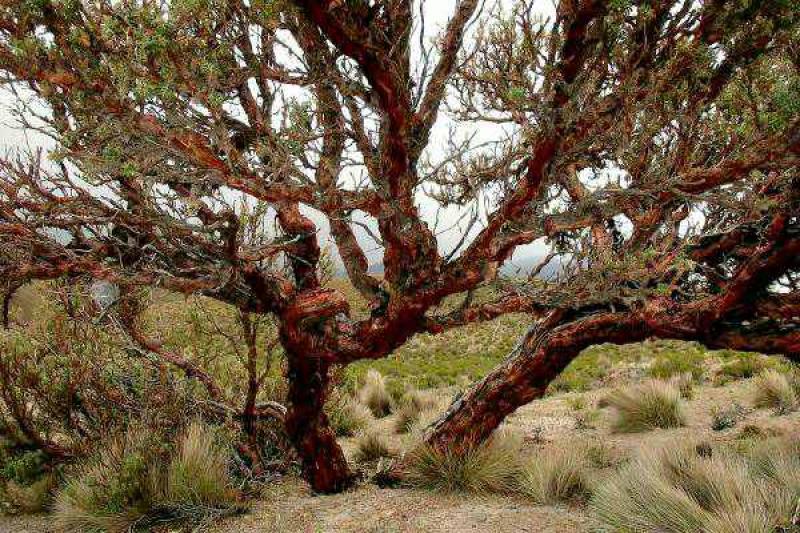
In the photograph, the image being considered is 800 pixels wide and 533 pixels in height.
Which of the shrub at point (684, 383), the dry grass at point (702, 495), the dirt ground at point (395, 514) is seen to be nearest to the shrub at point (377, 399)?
the shrub at point (684, 383)

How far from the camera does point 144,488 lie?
568 centimetres

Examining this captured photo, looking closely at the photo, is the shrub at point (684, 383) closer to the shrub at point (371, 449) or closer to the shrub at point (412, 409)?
the shrub at point (412, 409)

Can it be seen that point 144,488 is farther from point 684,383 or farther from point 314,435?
point 684,383

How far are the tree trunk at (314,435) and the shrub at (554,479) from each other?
2.04 meters

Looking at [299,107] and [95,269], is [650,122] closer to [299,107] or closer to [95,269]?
[299,107]

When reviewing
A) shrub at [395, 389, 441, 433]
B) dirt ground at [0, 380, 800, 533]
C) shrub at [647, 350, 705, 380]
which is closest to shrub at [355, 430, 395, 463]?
dirt ground at [0, 380, 800, 533]

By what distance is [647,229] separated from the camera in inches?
242

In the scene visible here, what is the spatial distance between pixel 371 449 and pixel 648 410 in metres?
4.30

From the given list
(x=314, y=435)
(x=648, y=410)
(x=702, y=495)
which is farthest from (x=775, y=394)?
(x=314, y=435)

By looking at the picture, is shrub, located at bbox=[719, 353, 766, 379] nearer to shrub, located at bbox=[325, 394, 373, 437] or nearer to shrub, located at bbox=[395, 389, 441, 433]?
shrub, located at bbox=[395, 389, 441, 433]

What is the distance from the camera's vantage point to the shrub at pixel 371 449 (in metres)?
8.38

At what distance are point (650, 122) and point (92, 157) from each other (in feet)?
13.3

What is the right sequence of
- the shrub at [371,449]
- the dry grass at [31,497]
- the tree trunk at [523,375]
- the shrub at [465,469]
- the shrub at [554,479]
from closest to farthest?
the shrub at [554,479] < the tree trunk at [523,375] < the shrub at [465,469] < the dry grass at [31,497] < the shrub at [371,449]

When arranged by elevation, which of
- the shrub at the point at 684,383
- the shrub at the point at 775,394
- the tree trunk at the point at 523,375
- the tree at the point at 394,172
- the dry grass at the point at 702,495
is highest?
the tree at the point at 394,172
